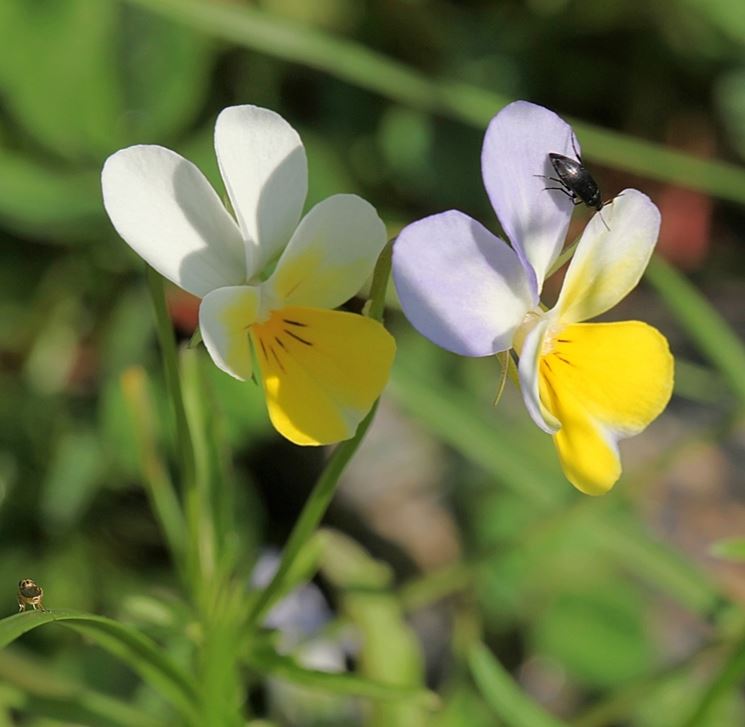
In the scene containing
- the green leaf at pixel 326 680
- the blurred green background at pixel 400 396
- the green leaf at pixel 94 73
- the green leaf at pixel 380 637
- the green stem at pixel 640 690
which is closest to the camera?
the green leaf at pixel 326 680

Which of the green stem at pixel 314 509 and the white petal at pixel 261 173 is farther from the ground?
the white petal at pixel 261 173

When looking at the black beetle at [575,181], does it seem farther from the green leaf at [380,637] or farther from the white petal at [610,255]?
the green leaf at [380,637]

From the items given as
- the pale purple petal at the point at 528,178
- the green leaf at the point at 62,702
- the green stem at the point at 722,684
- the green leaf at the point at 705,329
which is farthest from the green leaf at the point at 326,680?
the green leaf at the point at 705,329

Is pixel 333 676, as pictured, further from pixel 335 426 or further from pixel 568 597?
pixel 568 597

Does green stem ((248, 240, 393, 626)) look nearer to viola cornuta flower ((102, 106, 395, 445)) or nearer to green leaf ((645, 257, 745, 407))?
viola cornuta flower ((102, 106, 395, 445))

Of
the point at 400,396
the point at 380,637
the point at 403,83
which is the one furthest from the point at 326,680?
the point at 403,83

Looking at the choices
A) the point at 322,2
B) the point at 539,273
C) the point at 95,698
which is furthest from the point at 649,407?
the point at 322,2
